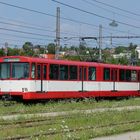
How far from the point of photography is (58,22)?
48.8 meters

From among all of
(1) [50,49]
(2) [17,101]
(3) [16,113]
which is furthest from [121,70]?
(1) [50,49]

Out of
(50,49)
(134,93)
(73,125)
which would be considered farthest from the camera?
(50,49)

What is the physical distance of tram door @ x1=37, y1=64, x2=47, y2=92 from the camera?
31719 millimetres

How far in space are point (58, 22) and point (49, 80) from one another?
1685cm

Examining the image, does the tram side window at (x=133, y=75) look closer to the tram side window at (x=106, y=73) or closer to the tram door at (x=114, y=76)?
the tram door at (x=114, y=76)

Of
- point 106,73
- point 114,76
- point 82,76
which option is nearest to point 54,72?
point 82,76

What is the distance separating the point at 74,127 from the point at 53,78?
1401 centimetres

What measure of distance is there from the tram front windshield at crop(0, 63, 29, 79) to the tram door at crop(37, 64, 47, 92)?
0.76 metres

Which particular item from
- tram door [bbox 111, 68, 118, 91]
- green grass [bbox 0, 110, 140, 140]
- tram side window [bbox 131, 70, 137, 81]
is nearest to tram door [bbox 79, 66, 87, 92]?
tram door [bbox 111, 68, 118, 91]

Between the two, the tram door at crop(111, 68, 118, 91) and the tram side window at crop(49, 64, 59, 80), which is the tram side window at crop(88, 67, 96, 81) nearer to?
the tram door at crop(111, 68, 118, 91)

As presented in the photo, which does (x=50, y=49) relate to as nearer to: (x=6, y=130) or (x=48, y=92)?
(x=48, y=92)

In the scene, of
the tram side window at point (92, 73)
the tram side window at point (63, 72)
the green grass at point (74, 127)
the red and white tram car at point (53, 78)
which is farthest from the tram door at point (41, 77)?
the green grass at point (74, 127)

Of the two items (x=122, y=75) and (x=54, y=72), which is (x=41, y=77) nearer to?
(x=54, y=72)

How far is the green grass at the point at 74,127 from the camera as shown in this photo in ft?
53.6
